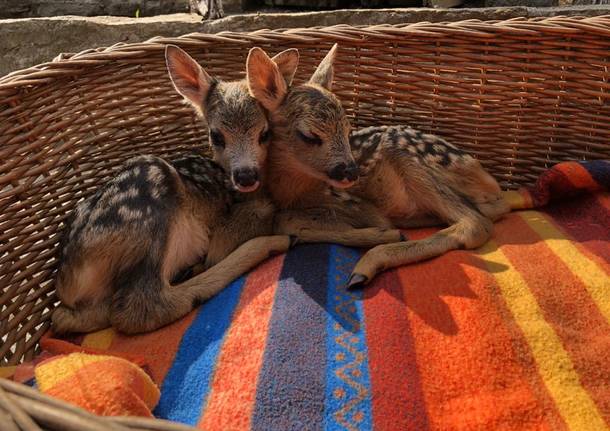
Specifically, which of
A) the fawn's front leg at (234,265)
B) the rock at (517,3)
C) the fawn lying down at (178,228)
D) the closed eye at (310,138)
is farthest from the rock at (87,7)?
the fawn's front leg at (234,265)

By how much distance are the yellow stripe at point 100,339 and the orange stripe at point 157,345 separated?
2 cm

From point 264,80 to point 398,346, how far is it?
124cm

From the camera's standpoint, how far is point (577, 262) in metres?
2.06

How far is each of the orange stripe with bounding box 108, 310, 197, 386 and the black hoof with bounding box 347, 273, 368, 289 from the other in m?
0.57

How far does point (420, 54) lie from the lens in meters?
2.63

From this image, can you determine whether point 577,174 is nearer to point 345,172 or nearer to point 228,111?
point 345,172

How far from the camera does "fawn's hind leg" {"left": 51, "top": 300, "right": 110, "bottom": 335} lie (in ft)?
6.45

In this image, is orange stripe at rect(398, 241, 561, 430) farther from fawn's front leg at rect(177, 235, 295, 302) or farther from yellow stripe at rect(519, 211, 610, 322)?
fawn's front leg at rect(177, 235, 295, 302)

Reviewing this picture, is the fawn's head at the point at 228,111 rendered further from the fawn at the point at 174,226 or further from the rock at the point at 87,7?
the rock at the point at 87,7

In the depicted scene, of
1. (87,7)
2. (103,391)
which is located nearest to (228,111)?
(103,391)

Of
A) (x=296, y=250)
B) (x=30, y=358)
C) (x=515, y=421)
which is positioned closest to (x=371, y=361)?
(x=515, y=421)

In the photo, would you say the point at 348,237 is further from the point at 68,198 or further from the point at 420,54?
the point at 68,198

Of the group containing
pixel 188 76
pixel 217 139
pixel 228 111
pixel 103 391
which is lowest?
pixel 103 391

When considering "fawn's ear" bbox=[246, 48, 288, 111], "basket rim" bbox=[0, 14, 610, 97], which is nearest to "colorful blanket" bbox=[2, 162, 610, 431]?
"fawn's ear" bbox=[246, 48, 288, 111]
